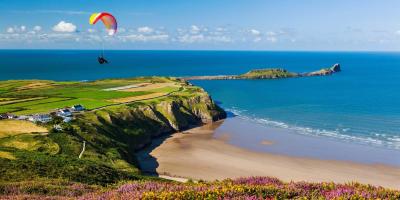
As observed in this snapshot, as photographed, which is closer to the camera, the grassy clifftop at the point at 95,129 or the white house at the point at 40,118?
the grassy clifftop at the point at 95,129

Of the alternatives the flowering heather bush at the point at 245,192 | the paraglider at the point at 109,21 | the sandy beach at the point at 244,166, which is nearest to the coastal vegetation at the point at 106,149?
the flowering heather bush at the point at 245,192

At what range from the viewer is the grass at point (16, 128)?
54287 mm

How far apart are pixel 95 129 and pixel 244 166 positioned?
21.8 metres

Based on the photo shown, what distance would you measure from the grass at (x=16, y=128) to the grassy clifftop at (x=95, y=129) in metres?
0.58

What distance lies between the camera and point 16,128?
5678cm

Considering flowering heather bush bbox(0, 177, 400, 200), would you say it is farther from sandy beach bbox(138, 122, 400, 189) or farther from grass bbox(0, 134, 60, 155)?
grass bbox(0, 134, 60, 155)

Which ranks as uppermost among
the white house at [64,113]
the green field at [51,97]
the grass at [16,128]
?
the white house at [64,113]

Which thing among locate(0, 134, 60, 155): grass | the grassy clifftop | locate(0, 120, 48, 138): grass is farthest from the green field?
locate(0, 134, 60, 155): grass

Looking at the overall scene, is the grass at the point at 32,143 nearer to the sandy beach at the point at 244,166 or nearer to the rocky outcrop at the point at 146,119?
the rocky outcrop at the point at 146,119

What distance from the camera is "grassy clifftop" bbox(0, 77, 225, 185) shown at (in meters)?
30.8

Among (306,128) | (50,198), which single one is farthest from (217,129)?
(50,198)

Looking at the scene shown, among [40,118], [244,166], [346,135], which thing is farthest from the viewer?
[346,135]

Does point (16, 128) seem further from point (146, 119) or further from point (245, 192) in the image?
point (245, 192)

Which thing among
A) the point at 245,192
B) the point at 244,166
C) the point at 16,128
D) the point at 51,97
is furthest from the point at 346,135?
the point at 245,192
